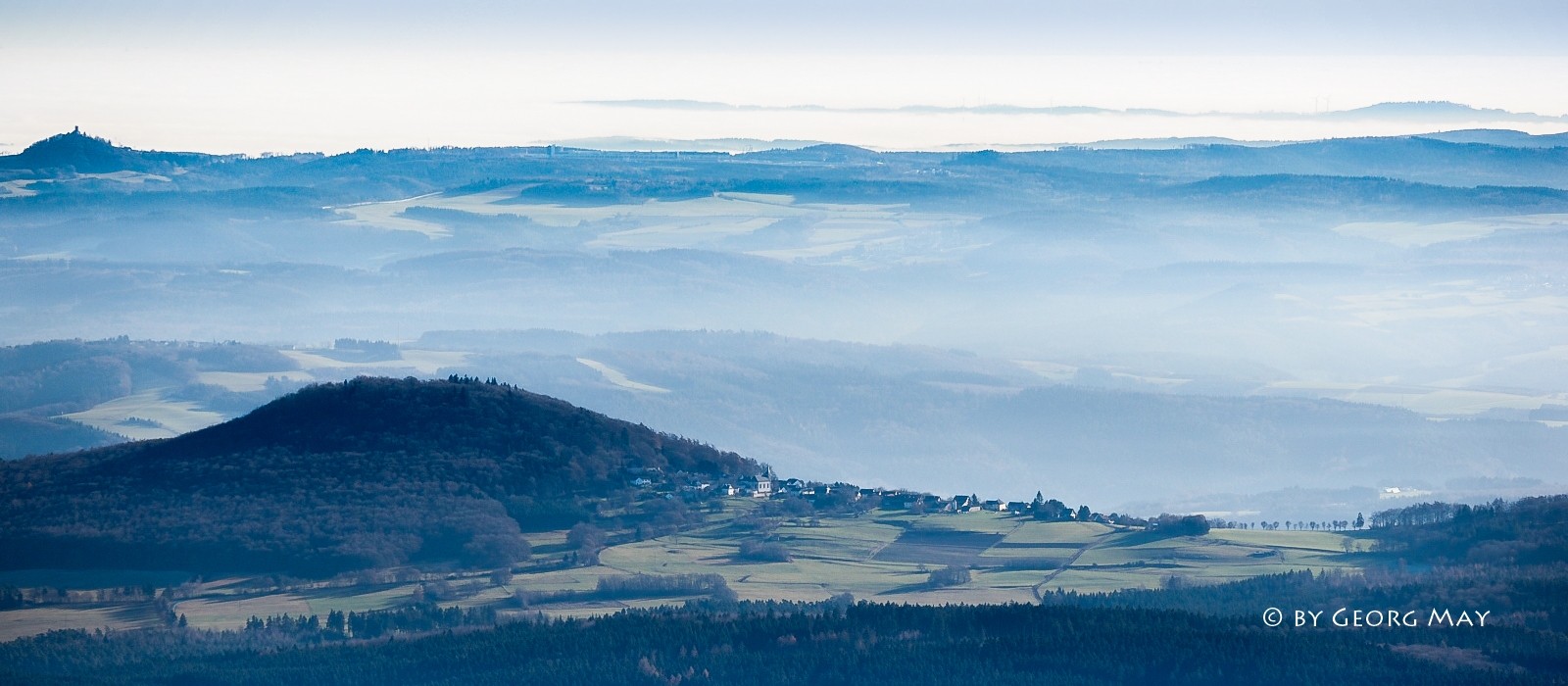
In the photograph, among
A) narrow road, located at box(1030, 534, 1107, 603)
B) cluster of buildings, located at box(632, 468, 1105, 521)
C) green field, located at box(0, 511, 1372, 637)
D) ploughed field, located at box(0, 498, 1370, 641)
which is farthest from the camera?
cluster of buildings, located at box(632, 468, 1105, 521)

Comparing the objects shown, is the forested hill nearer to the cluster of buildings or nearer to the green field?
the cluster of buildings

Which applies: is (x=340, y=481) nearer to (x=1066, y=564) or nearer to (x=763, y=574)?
(x=763, y=574)

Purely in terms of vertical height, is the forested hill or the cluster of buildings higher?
the forested hill

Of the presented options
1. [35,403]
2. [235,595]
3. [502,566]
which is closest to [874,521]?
[502,566]

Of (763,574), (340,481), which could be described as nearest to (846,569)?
(763,574)

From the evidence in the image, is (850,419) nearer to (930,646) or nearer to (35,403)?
(35,403)

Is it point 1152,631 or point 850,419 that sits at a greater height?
point 1152,631

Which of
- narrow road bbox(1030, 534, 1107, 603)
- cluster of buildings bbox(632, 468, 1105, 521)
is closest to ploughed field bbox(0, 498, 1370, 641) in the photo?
narrow road bbox(1030, 534, 1107, 603)

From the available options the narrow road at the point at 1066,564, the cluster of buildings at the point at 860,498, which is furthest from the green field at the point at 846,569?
the cluster of buildings at the point at 860,498

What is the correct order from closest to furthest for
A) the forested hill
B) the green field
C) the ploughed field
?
the green field → the ploughed field → the forested hill
